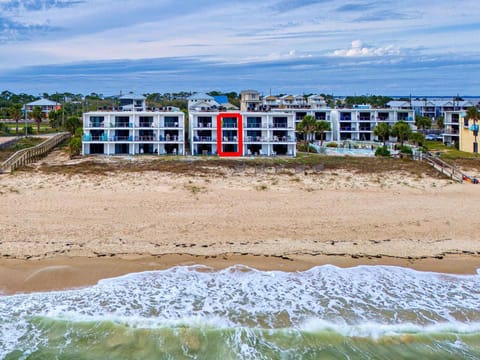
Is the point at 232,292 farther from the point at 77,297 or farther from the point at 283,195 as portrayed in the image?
the point at 283,195

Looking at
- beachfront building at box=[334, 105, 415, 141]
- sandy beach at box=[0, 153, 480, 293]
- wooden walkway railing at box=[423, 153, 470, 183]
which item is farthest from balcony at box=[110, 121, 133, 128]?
wooden walkway railing at box=[423, 153, 470, 183]

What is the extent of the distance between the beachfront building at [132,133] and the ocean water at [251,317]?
35.9 metres

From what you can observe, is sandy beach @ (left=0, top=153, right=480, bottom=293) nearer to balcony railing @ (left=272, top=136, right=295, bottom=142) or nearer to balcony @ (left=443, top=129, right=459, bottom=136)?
balcony railing @ (left=272, top=136, right=295, bottom=142)

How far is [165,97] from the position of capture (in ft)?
454

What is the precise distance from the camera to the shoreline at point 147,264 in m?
14.1

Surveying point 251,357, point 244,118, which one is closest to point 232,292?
point 251,357

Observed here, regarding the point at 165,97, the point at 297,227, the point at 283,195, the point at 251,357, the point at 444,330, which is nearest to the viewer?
the point at 251,357

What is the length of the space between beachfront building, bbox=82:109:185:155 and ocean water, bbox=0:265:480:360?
35931mm

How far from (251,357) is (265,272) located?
4.42m

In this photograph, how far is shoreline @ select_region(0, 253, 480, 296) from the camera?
1407 centimetres

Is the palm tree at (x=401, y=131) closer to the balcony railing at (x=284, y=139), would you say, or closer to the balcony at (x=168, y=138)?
the balcony railing at (x=284, y=139)

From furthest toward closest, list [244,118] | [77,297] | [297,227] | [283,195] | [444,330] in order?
[244,118], [283,195], [297,227], [77,297], [444,330]

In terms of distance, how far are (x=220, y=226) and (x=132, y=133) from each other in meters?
32.8

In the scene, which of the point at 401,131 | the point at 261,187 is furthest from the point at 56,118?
the point at 261,187
